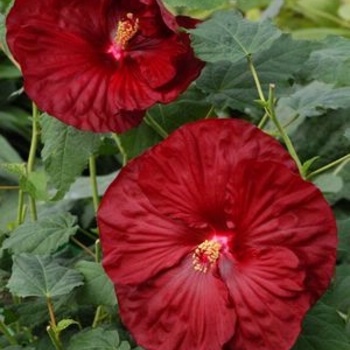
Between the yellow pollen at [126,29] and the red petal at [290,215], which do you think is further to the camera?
the yellow pollen at [126,29]

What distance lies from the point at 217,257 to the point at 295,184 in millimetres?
85

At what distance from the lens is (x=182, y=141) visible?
75 centimetres

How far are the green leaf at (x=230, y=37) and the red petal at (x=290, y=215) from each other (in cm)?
14

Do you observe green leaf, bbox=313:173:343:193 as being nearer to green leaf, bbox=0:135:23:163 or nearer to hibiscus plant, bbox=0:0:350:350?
hibiscus plant, bbox=0:0:350:350

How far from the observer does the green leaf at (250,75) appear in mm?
902

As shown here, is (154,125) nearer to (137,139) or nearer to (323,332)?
(137,139)

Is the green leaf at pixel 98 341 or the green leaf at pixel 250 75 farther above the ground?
the green leaf at pixel 250 75

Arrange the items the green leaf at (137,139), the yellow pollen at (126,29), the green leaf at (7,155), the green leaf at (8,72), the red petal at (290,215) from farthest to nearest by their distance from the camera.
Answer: the green leaf at (8,72)
the green leaf at (7,155)
the green leaf at (137,139)
the yellow pollen at (126,29)
the red petal at (290,215)

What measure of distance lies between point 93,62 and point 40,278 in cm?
19

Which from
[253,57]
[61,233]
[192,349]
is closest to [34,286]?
[61,233]

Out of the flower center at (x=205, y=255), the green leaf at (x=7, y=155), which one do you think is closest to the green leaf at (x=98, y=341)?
the flower center at (x=205, y=255)

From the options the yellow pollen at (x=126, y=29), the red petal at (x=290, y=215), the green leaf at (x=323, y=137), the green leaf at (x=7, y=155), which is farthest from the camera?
the green leaf at (x=7, y=155)

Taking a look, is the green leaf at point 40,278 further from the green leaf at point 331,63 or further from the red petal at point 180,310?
the green leaf at point 331,63

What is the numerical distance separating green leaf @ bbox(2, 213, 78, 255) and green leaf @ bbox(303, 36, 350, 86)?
0.26 m
